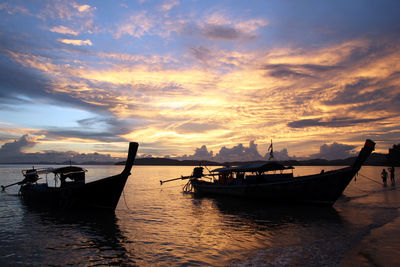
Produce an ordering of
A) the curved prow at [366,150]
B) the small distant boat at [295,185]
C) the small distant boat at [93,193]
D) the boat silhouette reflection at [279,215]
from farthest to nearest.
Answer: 1. the small distant boat at [295,185]
2. the curved prow at [366,150]
3. the small distant boat at [93,193]
4. the boat silhouette reflection at [279,215]

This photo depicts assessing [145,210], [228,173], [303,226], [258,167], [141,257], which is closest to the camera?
[141,257]

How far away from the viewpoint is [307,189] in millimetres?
23797

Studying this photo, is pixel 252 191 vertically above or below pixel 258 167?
below

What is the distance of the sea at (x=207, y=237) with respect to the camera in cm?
1095

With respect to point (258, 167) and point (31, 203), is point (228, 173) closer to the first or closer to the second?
point (258, 167)

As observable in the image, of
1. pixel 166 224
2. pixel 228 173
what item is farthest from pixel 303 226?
pixel 228 173

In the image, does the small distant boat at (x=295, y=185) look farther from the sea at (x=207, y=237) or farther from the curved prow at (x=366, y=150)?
the sea at (x=207, y=237)

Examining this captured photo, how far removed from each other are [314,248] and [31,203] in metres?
27.5

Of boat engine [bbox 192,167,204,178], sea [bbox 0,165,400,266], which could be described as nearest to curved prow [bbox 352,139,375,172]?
sea [bbox 0,165,400,266]

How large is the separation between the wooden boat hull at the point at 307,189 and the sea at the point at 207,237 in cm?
121

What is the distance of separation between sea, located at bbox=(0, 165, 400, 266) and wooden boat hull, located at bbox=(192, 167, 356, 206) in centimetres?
121

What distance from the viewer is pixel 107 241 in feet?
46.5

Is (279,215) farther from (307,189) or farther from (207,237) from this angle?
(207,237)

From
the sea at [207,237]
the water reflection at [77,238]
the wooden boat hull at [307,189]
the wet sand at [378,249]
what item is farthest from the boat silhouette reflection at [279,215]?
the water reflection at [77,238]
